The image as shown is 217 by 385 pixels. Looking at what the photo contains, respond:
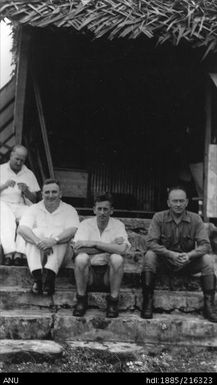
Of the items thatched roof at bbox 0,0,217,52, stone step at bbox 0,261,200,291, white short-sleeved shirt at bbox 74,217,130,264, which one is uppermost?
thatched roof at bbox 0,0,217,52

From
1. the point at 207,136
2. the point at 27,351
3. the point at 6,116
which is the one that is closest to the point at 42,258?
the point at 27,351

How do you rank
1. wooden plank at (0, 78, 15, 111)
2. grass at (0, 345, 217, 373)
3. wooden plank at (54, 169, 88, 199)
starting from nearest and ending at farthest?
grass at (0, 345, 217, 373)
wooden plank at (54, 169, 88, 199)
wooden plank at (0, 78, 15, 111)

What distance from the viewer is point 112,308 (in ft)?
13.4

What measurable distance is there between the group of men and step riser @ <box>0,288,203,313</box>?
0.33 feet

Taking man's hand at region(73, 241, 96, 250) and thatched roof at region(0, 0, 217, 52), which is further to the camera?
thatched roof at region(0, 0, 217, 52)

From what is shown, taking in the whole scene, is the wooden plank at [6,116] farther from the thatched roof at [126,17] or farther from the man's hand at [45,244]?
the man's hand at [45,244]

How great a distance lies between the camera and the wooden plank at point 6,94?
8523mm

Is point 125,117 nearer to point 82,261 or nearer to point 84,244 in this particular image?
point 84,244

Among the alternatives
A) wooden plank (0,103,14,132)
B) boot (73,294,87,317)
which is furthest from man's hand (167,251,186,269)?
wooden plank (0,103,14,132)

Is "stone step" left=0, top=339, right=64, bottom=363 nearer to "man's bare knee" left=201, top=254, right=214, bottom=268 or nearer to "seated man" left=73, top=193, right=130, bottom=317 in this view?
"seated man" left=73, top=193, right=130, bottom=317

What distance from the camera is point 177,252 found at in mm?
4449

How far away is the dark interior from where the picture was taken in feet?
22.8
